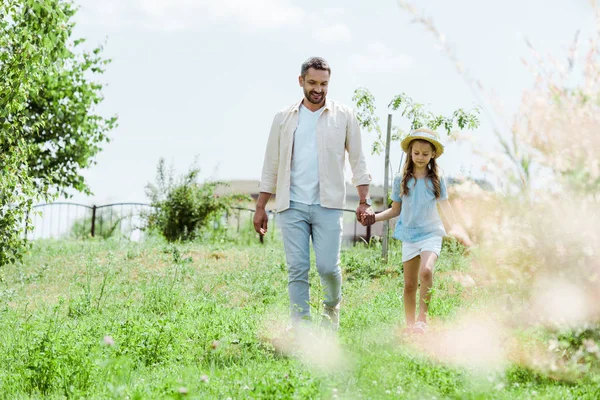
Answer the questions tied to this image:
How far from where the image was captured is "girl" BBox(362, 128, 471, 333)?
5434 mm

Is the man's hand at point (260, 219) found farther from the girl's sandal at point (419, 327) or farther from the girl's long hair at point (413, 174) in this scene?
the girl's sandal at point (419, 327)

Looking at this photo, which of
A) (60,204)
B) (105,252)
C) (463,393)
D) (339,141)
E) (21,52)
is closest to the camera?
(463,393)

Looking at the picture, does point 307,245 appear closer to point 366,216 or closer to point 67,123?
point 366,216

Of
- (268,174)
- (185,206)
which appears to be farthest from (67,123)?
(268,174)

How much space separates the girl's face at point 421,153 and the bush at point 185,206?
11.6 m

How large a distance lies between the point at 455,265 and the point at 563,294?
5.93 metres

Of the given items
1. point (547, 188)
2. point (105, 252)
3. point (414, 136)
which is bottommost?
point (105, 252)

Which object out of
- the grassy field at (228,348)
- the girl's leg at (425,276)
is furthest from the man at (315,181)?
the girl's leg at (425,276)

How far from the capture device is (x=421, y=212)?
5.52 m

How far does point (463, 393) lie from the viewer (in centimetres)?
364

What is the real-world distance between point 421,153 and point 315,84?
1.05 metres

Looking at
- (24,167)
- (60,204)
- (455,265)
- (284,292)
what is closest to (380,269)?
(455,265)

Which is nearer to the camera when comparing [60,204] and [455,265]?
[455,265]

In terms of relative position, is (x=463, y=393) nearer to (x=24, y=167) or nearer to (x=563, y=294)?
(x=563, y=294)
